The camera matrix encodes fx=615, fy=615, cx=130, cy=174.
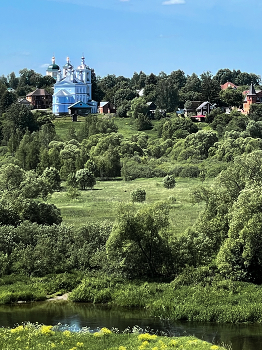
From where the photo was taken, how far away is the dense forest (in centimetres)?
2955

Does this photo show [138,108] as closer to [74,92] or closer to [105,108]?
[105,108]

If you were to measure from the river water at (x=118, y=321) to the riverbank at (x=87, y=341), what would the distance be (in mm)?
2229

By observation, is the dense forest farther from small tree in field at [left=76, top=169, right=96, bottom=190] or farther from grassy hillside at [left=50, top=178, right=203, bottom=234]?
grassy hillside at [left=50, top=178, right=203, bottom=234]

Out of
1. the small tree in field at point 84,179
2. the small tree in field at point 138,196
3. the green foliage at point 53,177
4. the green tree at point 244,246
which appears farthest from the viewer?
the small tree in field at point 84,179

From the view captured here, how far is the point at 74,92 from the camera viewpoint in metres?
108

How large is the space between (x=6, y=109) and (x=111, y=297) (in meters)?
78.0

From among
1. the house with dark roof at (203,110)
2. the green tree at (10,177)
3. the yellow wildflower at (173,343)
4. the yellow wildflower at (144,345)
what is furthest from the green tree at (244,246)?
the house with dark roof at (203,110)

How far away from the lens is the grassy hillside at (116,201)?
1742 inches

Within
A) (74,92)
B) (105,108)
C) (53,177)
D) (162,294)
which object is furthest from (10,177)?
(74,92)

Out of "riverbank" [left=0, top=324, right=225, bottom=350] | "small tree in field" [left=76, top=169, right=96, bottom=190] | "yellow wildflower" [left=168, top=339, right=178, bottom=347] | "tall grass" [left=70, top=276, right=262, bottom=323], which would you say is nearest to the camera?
"riverbank" [left=0, top=324, right=225, bottom=350]

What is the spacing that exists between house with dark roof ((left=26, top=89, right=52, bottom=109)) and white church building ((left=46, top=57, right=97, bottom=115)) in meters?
3.94

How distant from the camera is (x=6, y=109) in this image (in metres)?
102

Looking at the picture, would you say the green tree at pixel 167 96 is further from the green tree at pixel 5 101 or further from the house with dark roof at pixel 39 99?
the green tree at pixel 5 101

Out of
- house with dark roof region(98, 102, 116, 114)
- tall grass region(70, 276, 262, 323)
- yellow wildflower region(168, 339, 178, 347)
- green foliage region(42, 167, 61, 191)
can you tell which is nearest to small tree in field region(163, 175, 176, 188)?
green foliage region(42, 167, 61, 191)
